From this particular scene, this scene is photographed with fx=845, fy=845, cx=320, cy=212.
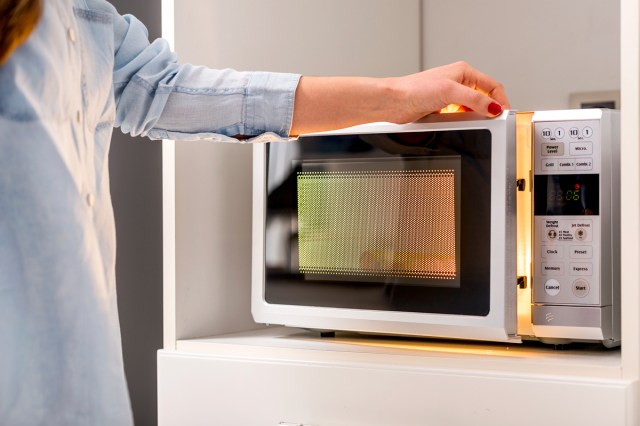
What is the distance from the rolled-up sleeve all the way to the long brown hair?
0.25 meters

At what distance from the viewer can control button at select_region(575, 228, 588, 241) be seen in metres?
0.90

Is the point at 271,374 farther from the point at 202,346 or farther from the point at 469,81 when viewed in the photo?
the point at 469,81

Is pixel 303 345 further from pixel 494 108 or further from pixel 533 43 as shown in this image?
pixel 533 43

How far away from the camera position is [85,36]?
2.47 ft

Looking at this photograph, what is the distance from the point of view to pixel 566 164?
906 millimetres

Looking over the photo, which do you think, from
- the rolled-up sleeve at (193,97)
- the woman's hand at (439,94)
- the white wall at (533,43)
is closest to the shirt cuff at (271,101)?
the rolled-up sleeve at (193,97)

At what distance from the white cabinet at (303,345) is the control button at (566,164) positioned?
0.27ft

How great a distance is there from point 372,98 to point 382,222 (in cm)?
18

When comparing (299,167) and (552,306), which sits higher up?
(299,167)

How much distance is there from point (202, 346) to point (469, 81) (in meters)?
0.46

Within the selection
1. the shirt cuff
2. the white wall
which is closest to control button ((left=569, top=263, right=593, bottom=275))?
the shirt cuff

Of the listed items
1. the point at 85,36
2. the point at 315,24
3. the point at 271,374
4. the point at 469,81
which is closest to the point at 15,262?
the point at 85,36

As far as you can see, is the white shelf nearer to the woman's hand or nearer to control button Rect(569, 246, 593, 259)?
control button Rect(569, 246, 593, 259)

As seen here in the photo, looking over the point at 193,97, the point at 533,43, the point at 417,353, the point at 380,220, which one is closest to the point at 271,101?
the point at 193,97
